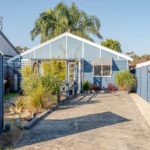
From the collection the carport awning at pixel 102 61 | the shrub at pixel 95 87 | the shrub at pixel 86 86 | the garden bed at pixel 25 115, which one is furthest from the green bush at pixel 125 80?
the garden bed at pixel 25 115

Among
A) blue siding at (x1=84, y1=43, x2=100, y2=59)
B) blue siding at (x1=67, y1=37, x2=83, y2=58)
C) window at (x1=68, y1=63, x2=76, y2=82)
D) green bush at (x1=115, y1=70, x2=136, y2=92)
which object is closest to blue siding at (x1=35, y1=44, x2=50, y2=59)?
blue siding at (x1=67, y1=37, x2=83, y2=58)

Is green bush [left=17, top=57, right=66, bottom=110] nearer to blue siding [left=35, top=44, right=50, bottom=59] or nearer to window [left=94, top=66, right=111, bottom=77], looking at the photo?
window [left=94, top=66, right=111, bottom=77]

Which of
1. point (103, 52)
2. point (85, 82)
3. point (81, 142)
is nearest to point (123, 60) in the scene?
point (103, 52)

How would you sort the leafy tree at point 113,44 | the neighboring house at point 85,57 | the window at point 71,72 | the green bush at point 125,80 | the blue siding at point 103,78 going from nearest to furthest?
the green bush at point 125,80, the window at point 71,72, the neighboring house at point 85,57, the blue siding at point 103,78, the leafy tree at point 113,44

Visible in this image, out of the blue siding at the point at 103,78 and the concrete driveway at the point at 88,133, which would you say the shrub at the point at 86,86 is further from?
the concrete driveway at the point at 88,133

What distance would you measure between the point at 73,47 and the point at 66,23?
23.3 feet

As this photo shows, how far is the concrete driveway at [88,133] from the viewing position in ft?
13.6

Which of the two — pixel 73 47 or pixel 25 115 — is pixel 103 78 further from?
pixel 25 115

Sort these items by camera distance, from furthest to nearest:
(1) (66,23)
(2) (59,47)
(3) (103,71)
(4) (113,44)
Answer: (4) (113,44) < (1) (66,23) < (2) (59,47) < (3) (103,71)

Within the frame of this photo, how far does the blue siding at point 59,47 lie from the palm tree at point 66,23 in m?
6.54

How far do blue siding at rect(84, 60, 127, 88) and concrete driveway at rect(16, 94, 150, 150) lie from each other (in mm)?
7998

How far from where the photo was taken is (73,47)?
50.4 feet

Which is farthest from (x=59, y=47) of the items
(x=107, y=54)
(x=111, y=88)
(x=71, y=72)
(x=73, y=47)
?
(x=111, y=88)

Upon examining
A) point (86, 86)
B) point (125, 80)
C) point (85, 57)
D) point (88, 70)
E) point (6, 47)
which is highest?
point (6, 47)
